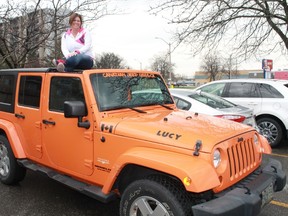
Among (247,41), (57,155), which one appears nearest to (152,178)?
(57,155)

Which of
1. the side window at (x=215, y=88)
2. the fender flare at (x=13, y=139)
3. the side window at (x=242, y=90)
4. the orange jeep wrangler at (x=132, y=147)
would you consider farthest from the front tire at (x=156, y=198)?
the side window at (x=215, y=88)

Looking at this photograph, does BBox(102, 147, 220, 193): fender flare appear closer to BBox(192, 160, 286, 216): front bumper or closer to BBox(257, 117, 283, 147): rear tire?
BBox(192, 160, 286, 216): front bumper

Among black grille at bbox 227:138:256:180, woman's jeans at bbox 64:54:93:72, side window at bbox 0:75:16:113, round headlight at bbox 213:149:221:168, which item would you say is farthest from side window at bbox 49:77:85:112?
black grille at bbox 227:138:256:180

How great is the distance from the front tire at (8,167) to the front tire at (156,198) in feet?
8.09

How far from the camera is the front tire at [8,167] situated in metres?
5.04

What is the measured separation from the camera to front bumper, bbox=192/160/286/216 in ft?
8.75

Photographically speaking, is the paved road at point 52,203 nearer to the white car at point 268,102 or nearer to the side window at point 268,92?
the white car at point 268,102

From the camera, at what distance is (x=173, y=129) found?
3.30 metres

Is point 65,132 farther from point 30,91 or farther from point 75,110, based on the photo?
point 30,91

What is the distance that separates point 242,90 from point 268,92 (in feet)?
2.34

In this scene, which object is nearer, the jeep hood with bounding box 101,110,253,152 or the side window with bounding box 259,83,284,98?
the jeep hood with bounding box 101,110,253,152

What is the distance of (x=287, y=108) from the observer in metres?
7.92

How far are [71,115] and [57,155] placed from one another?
3.01 ft

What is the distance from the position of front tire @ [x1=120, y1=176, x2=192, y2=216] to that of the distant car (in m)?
3.53
